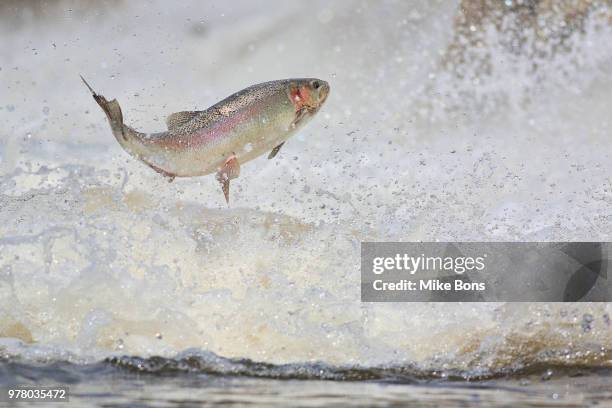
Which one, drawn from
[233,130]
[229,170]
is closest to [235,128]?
[233,130]

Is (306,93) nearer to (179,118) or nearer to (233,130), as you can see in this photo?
(233,130)

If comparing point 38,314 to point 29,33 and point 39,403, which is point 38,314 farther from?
point 29,33

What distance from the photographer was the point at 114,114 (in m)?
2.92

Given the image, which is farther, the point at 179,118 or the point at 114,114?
the point at 179,118

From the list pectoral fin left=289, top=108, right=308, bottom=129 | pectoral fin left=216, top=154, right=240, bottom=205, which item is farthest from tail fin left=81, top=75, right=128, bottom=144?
pectoral fin left=289, top=108, right=308, bottom=129

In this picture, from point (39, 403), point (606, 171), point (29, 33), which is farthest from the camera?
point (29, 33)

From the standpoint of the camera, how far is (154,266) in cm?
383

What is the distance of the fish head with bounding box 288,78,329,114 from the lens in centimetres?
309

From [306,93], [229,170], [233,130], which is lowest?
[229,170]

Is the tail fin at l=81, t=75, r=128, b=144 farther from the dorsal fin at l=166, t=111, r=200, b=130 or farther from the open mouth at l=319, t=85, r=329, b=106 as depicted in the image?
the open mouth at l=319, t=85, r=329, b=106

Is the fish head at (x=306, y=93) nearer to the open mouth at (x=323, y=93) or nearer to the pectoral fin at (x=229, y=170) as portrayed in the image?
the open mouth at (x=323, y=93)

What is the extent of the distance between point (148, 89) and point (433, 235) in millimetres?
1401

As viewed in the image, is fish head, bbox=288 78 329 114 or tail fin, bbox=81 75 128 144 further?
fish head, bbox=288 78 329 114

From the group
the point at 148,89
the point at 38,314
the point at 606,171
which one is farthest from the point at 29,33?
the point at 606,171
